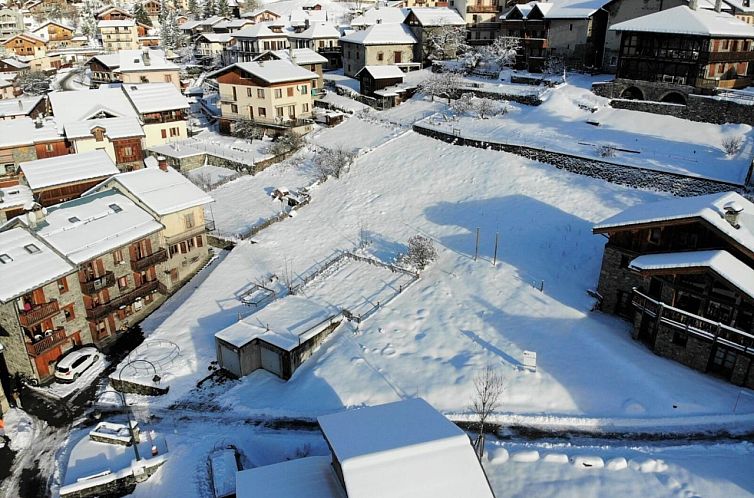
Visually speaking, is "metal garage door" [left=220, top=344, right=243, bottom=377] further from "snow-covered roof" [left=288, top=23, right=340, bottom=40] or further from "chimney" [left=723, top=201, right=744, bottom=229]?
"snow-covered roof" [left=288, top=23, right=340, bottom=40]

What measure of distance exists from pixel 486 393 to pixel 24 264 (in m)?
25.9

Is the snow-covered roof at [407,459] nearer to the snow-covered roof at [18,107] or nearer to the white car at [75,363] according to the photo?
the white car at [75,363]

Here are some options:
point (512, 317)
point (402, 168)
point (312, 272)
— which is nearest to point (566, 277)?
point (512, 317)

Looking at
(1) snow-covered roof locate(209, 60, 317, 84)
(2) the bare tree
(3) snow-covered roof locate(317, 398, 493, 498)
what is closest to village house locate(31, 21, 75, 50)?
(1) snow-covered roof locate(209, 60, 317, 84)

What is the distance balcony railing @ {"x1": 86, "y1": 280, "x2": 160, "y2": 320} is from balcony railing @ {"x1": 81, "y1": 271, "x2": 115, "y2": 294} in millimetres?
1111

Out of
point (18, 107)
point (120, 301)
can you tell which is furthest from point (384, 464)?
point (18, 107)

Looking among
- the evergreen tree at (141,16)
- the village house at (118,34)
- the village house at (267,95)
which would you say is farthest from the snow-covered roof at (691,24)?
the evergreen tree at (141,16)

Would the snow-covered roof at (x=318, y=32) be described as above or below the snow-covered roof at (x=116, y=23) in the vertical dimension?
below

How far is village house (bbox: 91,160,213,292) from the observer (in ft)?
125

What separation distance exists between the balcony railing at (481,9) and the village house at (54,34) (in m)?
105

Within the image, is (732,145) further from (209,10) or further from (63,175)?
(209,10)

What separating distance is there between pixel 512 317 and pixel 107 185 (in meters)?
30.3

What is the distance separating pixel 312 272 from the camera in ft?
124

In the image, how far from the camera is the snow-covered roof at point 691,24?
163 ft
